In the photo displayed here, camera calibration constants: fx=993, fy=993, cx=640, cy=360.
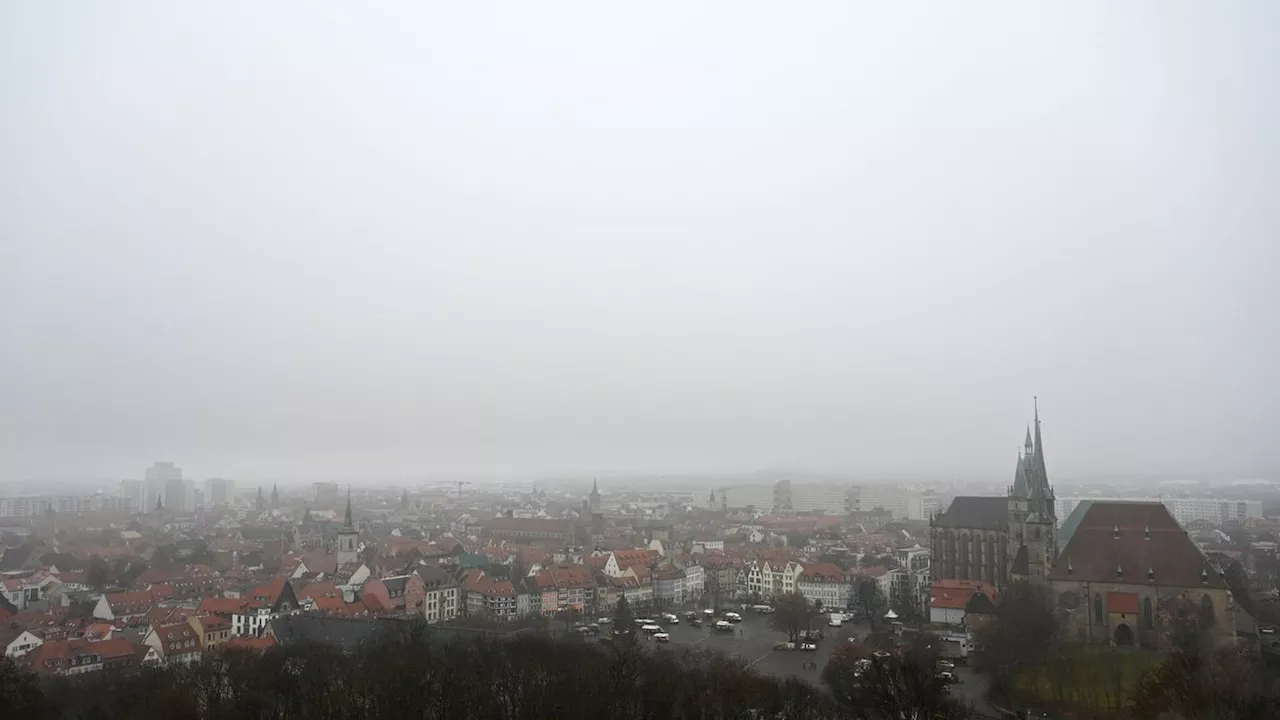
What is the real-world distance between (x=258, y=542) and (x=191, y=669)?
77079 mm

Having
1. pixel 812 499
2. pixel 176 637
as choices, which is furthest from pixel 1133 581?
pixel 812 499

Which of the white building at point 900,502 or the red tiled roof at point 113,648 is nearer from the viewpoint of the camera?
the red tiled roof at point 113,648

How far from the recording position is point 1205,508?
133250 millimetres

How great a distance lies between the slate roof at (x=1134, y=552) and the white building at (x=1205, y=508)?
262ft

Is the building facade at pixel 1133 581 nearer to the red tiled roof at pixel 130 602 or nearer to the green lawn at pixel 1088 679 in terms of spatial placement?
the green lawn at pixel 1088 679

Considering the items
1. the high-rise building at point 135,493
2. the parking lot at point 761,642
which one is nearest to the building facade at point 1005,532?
the parking lot at point 761,642

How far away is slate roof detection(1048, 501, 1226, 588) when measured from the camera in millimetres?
43062

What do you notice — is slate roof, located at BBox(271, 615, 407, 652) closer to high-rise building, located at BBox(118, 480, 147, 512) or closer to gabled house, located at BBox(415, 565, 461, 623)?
gabled house, located at BBox(415, 565, 461, 623)

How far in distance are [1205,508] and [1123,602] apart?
347 feet

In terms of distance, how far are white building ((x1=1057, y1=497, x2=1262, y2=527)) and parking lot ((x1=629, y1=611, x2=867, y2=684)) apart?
81076 millimetres

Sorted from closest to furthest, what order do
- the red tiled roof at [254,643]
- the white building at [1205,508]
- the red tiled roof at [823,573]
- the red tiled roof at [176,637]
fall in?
the red tiled roof at [254,643]
the red tiled roof at [176,637]
the red tiled roof at [823,573]
the white building at [1205,508]

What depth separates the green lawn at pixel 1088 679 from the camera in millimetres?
32125

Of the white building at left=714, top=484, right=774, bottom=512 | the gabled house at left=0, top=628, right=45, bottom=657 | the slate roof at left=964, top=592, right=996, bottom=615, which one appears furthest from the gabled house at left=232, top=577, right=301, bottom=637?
the white building at left=714, top=484, right=774, bottom=512

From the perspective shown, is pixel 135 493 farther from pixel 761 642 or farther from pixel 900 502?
pixel 761 642
